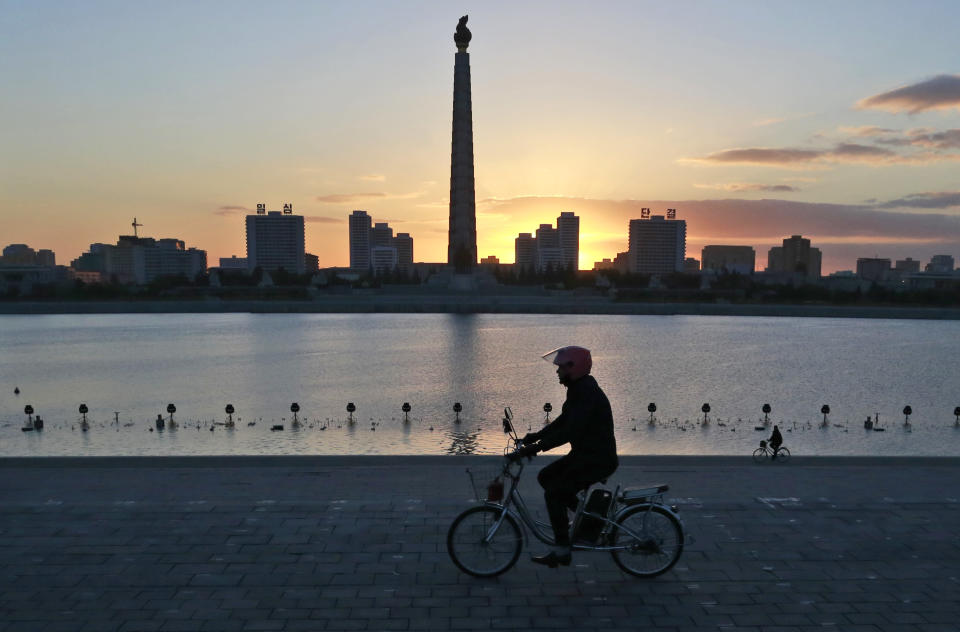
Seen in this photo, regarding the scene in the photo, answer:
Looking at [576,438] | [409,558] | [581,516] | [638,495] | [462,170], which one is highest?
[462,170]

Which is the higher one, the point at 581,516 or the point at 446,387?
the point at 581,516

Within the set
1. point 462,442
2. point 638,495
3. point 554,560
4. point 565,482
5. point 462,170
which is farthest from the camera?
point 462,170

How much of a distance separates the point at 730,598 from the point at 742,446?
14.0 metres

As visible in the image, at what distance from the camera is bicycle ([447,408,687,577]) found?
5348 mm

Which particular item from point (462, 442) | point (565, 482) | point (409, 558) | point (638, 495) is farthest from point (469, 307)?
point (565, 482)

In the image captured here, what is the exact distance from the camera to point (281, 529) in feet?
21.1

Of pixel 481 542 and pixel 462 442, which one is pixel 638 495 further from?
pixel 462 442

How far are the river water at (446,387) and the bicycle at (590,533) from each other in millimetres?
11137

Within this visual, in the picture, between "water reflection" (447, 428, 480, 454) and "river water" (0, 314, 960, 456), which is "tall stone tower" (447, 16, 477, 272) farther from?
"water reflection" (447, 428, 480, 454)

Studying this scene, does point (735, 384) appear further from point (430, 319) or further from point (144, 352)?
point (430, 319)

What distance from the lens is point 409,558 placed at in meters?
5.78

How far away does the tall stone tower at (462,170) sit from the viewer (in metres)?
78.2

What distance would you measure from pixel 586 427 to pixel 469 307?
242 feet

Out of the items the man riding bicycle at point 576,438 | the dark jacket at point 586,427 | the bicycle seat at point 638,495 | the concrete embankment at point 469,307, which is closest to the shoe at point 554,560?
the man riding bicycle at point 576,438
